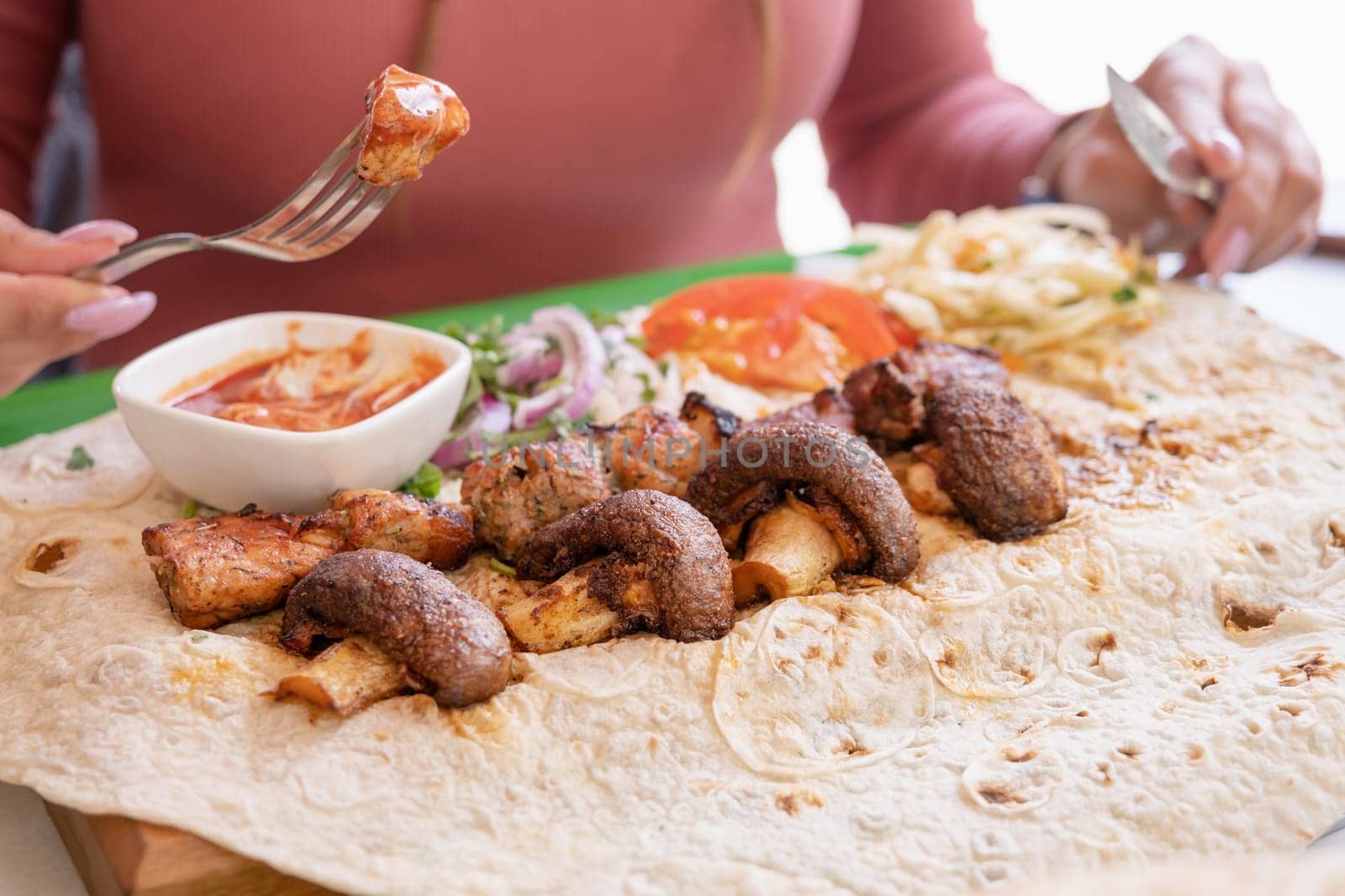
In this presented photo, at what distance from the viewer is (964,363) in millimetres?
2938

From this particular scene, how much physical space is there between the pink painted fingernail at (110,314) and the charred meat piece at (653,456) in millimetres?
1197

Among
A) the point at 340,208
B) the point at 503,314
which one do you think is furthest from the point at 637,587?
the point at 503,314

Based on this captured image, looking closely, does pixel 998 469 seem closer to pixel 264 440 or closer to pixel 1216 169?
pixel 264 440

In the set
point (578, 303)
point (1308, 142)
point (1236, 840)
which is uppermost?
point (1308, 142)

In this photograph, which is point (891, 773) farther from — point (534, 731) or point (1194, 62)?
point (1194, 62)

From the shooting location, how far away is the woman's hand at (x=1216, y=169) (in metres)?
3.87

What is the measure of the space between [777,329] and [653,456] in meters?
1.14

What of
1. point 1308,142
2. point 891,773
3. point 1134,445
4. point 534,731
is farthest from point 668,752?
point 1308,142

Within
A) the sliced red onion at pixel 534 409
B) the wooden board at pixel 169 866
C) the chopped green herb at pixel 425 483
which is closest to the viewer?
the wooden board at pixel 169 866

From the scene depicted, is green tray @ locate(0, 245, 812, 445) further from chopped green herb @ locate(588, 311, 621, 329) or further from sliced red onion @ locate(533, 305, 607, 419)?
sliced red onion @ locate(533, 305, 607, 419)

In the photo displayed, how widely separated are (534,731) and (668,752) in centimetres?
24

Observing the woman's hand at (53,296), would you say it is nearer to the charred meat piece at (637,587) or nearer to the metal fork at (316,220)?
the metal fork at (316,220)

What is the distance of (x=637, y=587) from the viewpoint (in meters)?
2.04

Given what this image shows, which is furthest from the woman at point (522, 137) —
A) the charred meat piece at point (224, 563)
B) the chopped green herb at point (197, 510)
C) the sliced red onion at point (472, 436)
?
the sliced red onion at point (472, 436)
